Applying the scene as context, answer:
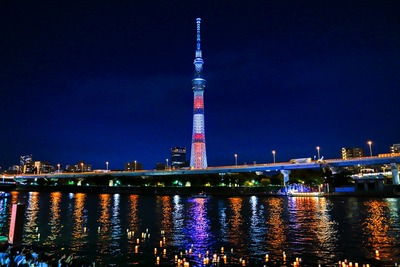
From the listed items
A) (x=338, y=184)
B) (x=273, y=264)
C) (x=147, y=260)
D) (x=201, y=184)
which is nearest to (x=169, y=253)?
(x=147, y=260)

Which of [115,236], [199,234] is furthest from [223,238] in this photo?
[115,236]

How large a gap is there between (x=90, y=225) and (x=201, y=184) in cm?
11990

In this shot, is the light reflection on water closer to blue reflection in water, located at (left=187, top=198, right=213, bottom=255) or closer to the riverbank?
blue reflection in water, located at (left=187, top=198, right=213, bottom=255)

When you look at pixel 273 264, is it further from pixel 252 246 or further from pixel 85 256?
pixel 85 256

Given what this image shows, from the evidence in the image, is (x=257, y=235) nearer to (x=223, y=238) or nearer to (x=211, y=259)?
(x=223, y=238)

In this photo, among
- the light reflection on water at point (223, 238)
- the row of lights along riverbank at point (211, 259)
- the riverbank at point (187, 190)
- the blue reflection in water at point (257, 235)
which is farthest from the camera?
the riverbank at point (187, 190)

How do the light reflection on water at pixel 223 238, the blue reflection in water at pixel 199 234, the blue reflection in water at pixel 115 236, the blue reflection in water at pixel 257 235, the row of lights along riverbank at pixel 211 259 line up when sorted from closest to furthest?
the row of lights along riverbank at pixel 211 259
the light reflection on water at pixel 223 238
the blue reflection in water at pixel 257 235
the blue reflection in water at pixel 115 236
the blue reflection in water at pixel 199 234

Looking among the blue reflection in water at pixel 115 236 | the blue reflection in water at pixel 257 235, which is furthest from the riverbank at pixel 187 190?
the blue reflection in water at pixel 115 236

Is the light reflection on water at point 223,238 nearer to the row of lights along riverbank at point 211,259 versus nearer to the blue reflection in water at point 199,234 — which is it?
the blue reflection in water at point 199,234

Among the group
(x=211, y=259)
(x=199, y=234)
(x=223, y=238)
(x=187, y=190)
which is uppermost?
(x=187, y=190)

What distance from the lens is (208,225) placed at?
41.4 metres

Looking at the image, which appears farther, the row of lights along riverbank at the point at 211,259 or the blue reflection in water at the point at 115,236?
the blue reflection in water at the point at 115,236

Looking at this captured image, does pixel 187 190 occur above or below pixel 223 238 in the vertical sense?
above

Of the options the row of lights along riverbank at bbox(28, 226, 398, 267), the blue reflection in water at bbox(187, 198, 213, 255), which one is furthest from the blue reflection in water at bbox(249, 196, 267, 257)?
the blue reflection in water at bbox(187, 198, 213, 255)
